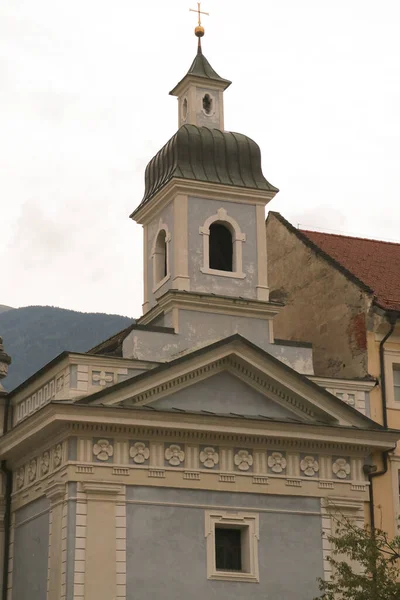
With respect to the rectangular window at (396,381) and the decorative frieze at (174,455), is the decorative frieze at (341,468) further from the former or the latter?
the decorative frieze at (174,455)

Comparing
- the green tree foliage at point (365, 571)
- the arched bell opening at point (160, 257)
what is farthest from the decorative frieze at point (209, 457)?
the arched bell opening at point (160, 257)

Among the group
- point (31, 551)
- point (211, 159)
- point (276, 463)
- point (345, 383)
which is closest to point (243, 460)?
→ point (276, 463)

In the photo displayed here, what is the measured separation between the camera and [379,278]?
36.3 metres

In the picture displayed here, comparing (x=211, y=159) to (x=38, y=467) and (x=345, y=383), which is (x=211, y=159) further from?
(x=38, y=467)

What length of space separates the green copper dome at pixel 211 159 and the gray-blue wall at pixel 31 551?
9203 millimetres

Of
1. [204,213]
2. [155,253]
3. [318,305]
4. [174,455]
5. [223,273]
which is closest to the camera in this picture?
[174,455]

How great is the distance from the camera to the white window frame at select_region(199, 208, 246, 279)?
33.4 m

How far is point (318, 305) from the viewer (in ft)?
121

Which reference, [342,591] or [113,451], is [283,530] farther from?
[113,451]

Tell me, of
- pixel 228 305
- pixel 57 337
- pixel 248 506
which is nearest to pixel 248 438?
pixel 248 506

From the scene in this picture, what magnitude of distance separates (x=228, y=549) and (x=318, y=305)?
9.06 meters

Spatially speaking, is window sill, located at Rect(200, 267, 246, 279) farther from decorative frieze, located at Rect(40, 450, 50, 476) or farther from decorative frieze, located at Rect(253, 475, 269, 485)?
decorative frieze, located at Rect(40, 450, 50, 476)

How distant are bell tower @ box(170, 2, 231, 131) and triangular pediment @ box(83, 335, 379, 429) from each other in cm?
725

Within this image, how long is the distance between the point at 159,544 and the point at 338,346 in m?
8.65
